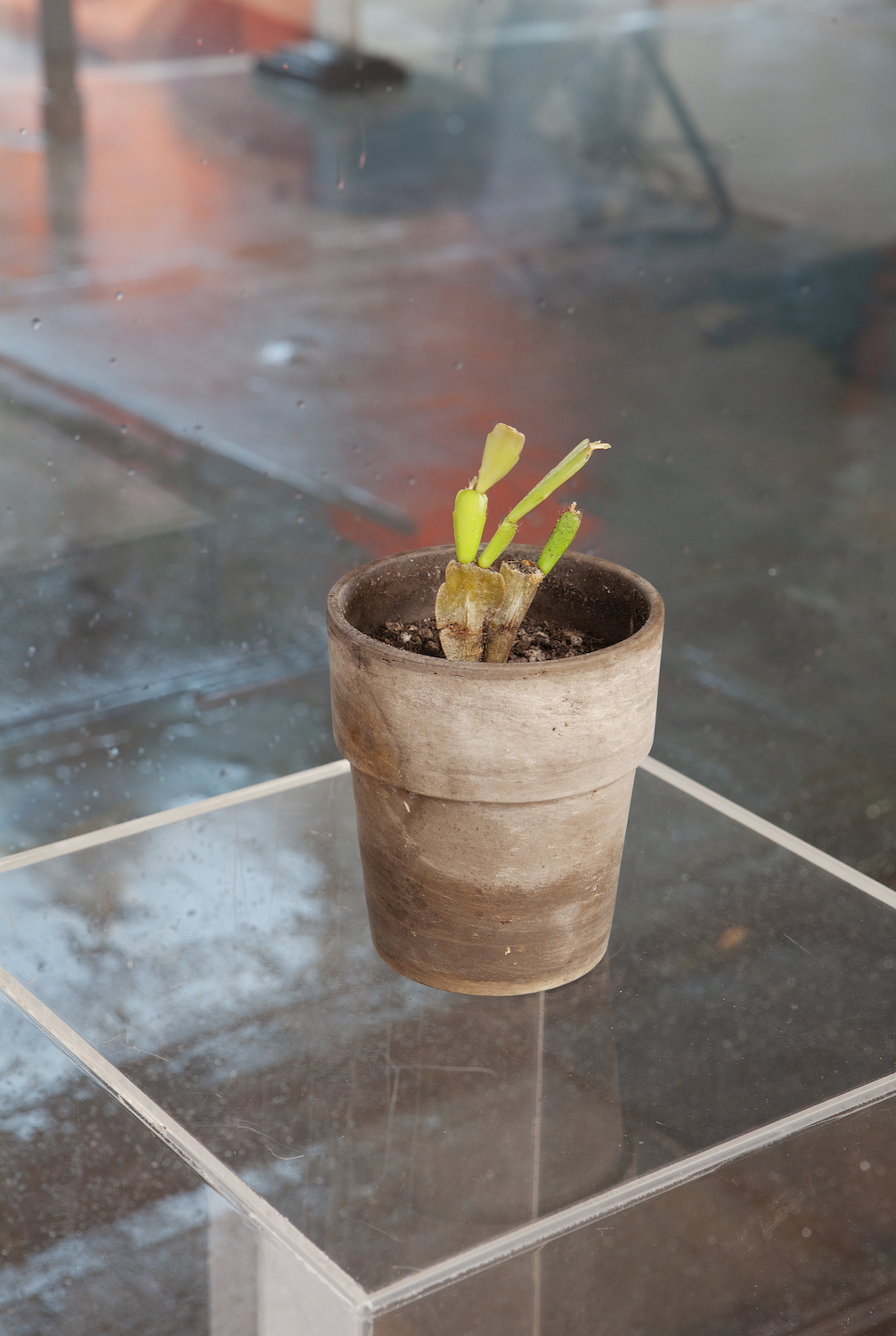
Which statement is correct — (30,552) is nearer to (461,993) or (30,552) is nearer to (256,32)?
(256,32)

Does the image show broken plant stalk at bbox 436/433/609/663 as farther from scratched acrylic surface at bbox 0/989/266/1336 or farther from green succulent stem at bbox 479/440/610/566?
scratched acrylic surface at bbox 0/989/266/1336

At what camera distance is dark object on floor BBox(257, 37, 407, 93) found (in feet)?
5.02

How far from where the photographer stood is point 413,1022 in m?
0.78

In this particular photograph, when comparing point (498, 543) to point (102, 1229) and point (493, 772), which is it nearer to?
point (493, 772)

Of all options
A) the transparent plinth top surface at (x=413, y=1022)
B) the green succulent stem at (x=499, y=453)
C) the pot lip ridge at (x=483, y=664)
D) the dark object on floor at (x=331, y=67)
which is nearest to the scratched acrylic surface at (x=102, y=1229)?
the transparent plinth top surface at (x=413, y=1022)

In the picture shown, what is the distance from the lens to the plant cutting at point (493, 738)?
26.9 inches

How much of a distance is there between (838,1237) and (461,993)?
0.25 meters

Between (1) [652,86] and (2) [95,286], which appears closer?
(2) [95,286]

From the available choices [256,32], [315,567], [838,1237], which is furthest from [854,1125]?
[256,32]

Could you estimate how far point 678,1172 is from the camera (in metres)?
0.69

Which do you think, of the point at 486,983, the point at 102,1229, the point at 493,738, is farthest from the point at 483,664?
the point at 102,1229

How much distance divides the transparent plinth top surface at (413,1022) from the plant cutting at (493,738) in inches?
1.9

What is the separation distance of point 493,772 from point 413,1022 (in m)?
0.19

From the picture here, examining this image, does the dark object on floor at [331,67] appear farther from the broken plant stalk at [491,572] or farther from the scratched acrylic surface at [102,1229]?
the scratched acrylic surface at [102,1229]
